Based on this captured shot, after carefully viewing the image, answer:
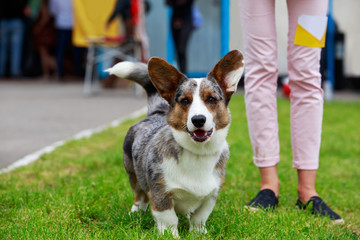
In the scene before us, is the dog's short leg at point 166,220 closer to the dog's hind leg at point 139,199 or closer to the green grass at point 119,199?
the green grass at point 119,199

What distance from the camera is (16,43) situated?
43.5ft

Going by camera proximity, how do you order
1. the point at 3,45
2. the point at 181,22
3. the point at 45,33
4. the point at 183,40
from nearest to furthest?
the point at 181,22 < the point at 183,40 < the point at 45,33 < the point at 3,45

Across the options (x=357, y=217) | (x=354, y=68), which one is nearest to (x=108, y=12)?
(x=354, y=68)

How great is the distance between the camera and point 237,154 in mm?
4406

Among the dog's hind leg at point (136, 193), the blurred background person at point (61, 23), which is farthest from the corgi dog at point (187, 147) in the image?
the blurred background person at point (61, 23)

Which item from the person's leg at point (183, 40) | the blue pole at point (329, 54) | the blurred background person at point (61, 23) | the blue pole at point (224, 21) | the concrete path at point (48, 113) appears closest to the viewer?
the concrete path at point (48, 113)

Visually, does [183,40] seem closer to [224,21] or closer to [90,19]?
[224,21]

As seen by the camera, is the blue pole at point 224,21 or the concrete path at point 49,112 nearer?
the concrete path at point 49,112

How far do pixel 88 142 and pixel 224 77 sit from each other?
2.70 meters

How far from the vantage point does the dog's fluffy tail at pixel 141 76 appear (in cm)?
282

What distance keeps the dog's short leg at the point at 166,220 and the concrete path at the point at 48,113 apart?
1979 mm

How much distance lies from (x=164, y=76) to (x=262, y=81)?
2.85ft

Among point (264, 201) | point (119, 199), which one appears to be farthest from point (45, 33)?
point (264, 201)

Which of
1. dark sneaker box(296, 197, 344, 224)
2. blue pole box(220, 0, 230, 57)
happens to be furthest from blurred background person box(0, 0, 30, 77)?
dark sneaker box(296, 197, 344, 224)
